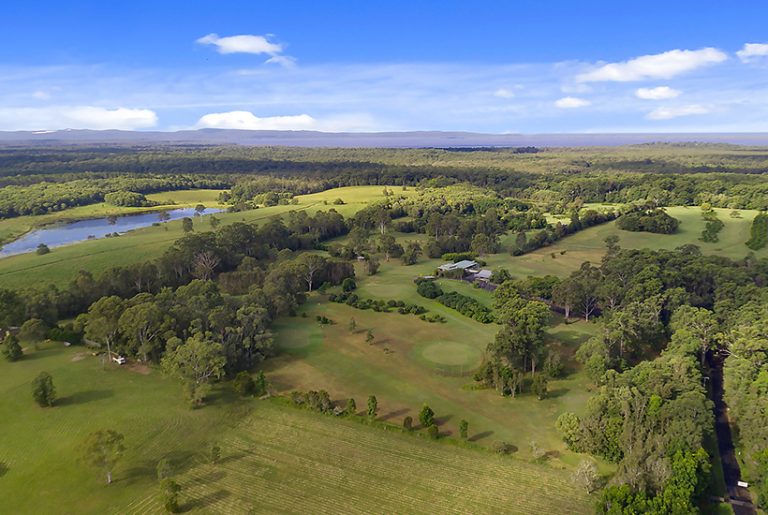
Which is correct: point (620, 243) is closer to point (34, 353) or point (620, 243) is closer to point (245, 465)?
point (245, 465)

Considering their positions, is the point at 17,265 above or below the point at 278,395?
above

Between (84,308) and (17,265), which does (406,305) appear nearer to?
(84,308)

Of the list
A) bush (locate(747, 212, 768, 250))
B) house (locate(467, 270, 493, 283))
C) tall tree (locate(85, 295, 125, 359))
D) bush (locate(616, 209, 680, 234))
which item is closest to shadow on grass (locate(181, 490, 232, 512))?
tall tree (locate(85, 295, 125, 359))

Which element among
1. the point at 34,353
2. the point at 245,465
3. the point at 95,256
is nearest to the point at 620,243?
the point at 245,465

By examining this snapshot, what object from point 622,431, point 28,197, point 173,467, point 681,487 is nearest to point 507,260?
point 622,431

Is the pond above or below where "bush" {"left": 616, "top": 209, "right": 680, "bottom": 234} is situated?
below

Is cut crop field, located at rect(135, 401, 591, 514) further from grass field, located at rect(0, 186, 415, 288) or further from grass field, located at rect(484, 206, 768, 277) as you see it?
grass field, located at rect(484, 206, 768, 277)
